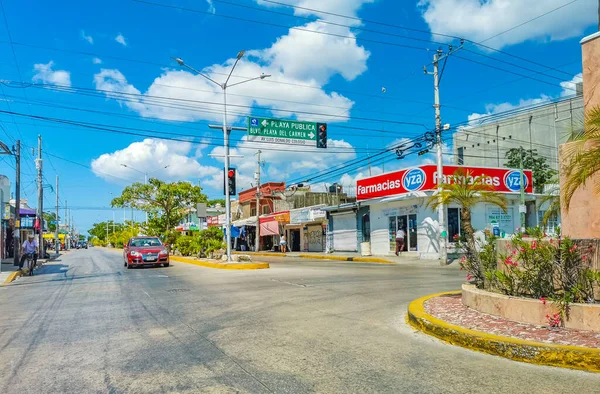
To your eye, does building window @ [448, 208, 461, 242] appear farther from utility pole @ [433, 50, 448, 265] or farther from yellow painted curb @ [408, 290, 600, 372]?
yellow painted curb @ [408, 290, 600, 372]

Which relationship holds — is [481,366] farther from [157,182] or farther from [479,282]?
[157,182]

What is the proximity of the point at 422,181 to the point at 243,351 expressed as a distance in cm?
2194

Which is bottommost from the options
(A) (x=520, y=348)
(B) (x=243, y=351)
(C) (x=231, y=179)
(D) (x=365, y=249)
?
(B) (x=243, y=351)

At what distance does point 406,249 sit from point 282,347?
2330cm

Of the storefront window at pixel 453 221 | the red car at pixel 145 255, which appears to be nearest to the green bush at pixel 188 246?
the red car at pixel 145 255

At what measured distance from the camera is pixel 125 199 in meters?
Result: 40.8

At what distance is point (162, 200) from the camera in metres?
39.8

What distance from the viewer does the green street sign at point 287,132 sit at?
21172mm

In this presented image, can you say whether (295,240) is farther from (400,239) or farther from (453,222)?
(453,222)

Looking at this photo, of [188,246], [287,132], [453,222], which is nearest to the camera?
[287,132]

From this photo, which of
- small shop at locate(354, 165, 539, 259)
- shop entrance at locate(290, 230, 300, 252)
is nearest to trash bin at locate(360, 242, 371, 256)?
small shop at locate(354, 165, 539, 259)

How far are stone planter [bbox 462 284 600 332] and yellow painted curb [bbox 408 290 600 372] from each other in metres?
0.93

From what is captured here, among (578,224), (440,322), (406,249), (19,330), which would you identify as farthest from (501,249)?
(406,249)

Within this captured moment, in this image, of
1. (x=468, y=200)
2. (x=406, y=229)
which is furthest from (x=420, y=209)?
(x=468, y=200)
